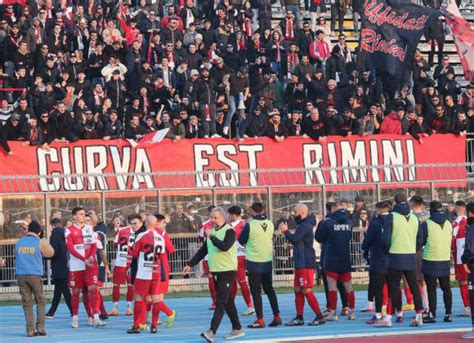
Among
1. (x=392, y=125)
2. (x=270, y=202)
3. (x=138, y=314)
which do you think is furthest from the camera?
(x=392, y=125)

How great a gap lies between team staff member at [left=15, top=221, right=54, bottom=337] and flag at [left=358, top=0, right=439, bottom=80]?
1370 centimetres

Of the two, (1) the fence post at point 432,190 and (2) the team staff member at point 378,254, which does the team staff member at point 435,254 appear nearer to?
(2) the team staff member at point 378,254

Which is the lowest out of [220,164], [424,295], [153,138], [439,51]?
[424,295]

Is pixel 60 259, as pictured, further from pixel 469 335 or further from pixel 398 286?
pixel 469 335

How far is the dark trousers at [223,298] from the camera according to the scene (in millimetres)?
19953

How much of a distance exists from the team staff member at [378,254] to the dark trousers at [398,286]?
0.38 m

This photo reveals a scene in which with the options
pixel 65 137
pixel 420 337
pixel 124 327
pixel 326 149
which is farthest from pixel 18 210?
pixel 420 337

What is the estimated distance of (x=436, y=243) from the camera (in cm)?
2211

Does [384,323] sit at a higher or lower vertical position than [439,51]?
lower

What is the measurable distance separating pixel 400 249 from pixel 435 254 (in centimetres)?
109

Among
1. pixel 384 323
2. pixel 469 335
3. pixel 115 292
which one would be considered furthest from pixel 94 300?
pixel 469 335

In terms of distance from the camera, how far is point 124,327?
22.7 metres

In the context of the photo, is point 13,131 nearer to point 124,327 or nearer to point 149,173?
point 149,173

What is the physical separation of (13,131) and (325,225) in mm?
9118
